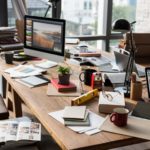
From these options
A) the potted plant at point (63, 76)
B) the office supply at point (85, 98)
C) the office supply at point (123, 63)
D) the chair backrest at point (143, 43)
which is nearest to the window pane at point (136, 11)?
the chair backrest at point (143, 43)

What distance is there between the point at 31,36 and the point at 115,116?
1.65 metres

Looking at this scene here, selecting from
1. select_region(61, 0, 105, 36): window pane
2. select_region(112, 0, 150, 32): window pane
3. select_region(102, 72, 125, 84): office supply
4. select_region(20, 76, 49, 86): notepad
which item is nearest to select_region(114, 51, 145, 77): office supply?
select_region(102, 72, 125, 84): office supply

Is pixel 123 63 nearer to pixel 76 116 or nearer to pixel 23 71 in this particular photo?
pixel 23 71

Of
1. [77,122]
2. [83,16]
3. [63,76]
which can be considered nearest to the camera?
[77,122]

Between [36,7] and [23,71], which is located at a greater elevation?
[36,7]

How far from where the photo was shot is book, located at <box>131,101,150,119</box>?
185 cm

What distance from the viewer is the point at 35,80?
8.18 feet

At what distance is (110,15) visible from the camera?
17.1ft

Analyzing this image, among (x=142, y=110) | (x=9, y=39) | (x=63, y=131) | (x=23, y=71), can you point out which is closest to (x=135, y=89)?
(x=142, y=110)

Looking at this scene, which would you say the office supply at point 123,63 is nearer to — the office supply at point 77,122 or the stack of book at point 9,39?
the office supply at point 77,122

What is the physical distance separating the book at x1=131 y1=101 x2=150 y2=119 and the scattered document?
1.05 m

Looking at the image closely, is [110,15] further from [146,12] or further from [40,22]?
[40,22]

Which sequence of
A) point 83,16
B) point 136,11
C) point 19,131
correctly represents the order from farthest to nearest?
point 136,11 < point 83,16 < point 19,131

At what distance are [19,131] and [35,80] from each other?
48 cm
